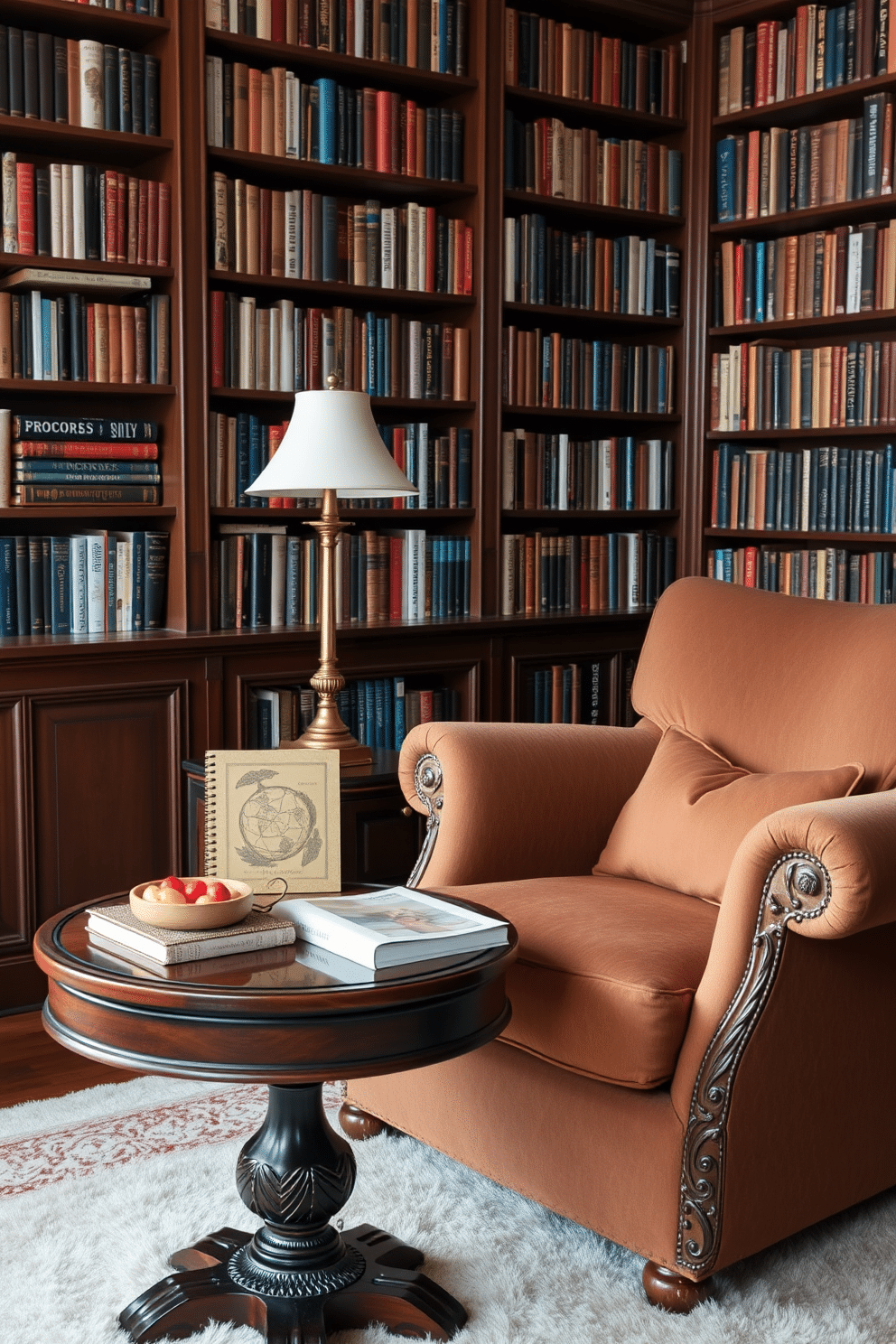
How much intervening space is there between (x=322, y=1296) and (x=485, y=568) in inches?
92.9

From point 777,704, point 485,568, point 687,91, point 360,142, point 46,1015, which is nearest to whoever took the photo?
point 46,1015

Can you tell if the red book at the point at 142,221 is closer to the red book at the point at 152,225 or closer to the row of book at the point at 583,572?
the red book at the point at 152,225

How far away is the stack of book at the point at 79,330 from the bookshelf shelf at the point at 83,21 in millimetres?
562

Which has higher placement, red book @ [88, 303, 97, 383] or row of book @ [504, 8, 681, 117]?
row of book @ [504, 8, 681, 117]

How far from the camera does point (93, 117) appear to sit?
326 centimetres

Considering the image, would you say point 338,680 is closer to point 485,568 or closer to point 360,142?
point 485,568

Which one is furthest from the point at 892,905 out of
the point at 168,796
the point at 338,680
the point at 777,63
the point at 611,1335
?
the point at 777,63

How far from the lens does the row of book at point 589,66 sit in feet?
12.8

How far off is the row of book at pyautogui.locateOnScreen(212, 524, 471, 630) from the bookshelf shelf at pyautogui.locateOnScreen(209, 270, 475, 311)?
610mm

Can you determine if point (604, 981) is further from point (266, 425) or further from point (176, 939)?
point (266, 425)

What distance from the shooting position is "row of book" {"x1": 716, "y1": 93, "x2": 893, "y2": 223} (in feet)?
12.4

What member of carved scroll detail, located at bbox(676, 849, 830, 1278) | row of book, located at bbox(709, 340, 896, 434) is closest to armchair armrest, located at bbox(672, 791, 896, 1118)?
Answer: carved scroll detail, located at bbox(676, 849, 830, 1278)

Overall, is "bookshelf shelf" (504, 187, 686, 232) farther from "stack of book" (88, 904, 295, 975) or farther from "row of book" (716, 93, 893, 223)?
"stack of book" (88, 904, 295, 975)

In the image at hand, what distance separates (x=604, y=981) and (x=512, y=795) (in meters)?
0.60
